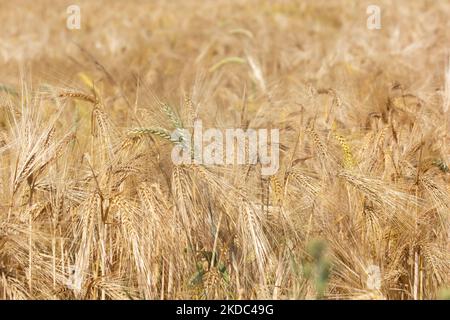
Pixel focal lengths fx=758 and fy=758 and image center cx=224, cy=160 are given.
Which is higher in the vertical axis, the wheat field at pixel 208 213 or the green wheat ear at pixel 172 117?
the green wheat ear at pixel 172 117

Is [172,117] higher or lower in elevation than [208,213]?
higher

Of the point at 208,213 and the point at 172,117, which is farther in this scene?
the point at 172,117

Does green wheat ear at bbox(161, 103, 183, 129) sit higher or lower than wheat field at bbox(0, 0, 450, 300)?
higher

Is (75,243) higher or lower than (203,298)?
higher

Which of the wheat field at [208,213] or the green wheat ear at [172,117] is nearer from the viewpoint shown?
A: the wheat field at [208,213]

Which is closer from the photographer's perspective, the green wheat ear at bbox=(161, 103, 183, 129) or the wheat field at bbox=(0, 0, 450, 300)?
the wheat field at bbox=(0, 0, 450, 300)

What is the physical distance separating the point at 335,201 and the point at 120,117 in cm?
149

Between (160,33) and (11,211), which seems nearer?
(11,211)

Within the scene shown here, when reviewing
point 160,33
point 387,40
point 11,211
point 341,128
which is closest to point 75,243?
point 11,211
